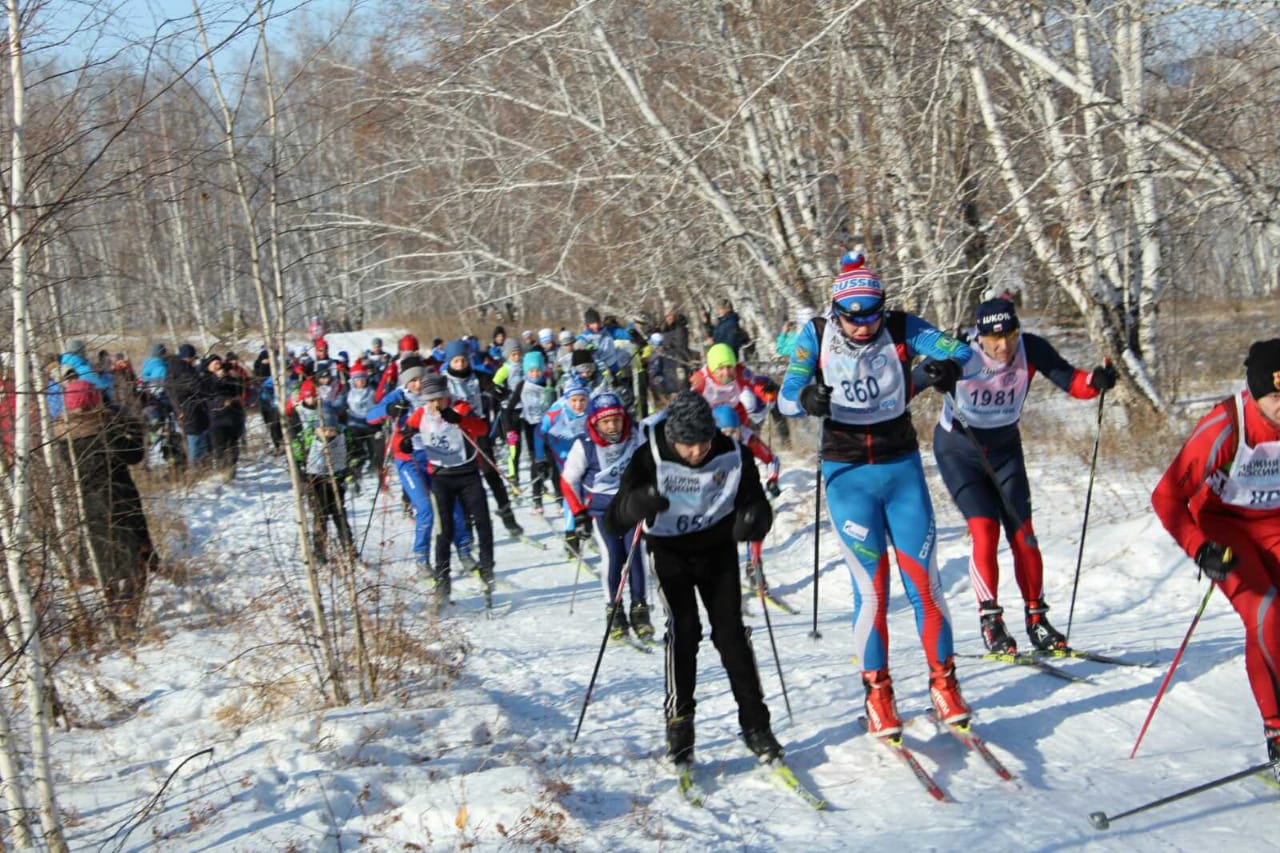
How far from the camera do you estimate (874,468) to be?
5.59 m

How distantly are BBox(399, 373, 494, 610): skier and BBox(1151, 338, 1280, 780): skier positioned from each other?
6.15 metres

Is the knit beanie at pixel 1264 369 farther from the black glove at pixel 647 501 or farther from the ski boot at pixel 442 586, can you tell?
the ski boot at pixel 442 586

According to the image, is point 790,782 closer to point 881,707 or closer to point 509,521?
point 881,707

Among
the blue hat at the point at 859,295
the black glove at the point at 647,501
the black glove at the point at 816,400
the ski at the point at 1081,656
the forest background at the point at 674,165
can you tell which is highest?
the forest background at the point at 674,165

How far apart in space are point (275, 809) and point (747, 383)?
555 cm

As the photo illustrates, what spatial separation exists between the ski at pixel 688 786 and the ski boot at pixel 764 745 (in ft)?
1.02

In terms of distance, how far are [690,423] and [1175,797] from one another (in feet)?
8.17

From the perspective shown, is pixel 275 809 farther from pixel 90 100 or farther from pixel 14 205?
pixel 90 100

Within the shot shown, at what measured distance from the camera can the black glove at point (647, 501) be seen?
198 inches

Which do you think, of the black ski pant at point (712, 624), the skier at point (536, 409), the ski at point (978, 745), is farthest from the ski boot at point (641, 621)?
the skier at point (536, 409)

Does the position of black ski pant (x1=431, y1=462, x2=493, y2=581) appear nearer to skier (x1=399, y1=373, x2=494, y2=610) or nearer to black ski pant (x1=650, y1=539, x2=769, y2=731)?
skier (x1=399, y1=373, x2=494, y2=610)

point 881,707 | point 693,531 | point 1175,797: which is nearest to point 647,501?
point 693,531

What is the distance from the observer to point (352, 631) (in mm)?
6941

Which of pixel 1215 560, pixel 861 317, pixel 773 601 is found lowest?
pixel 773 601
